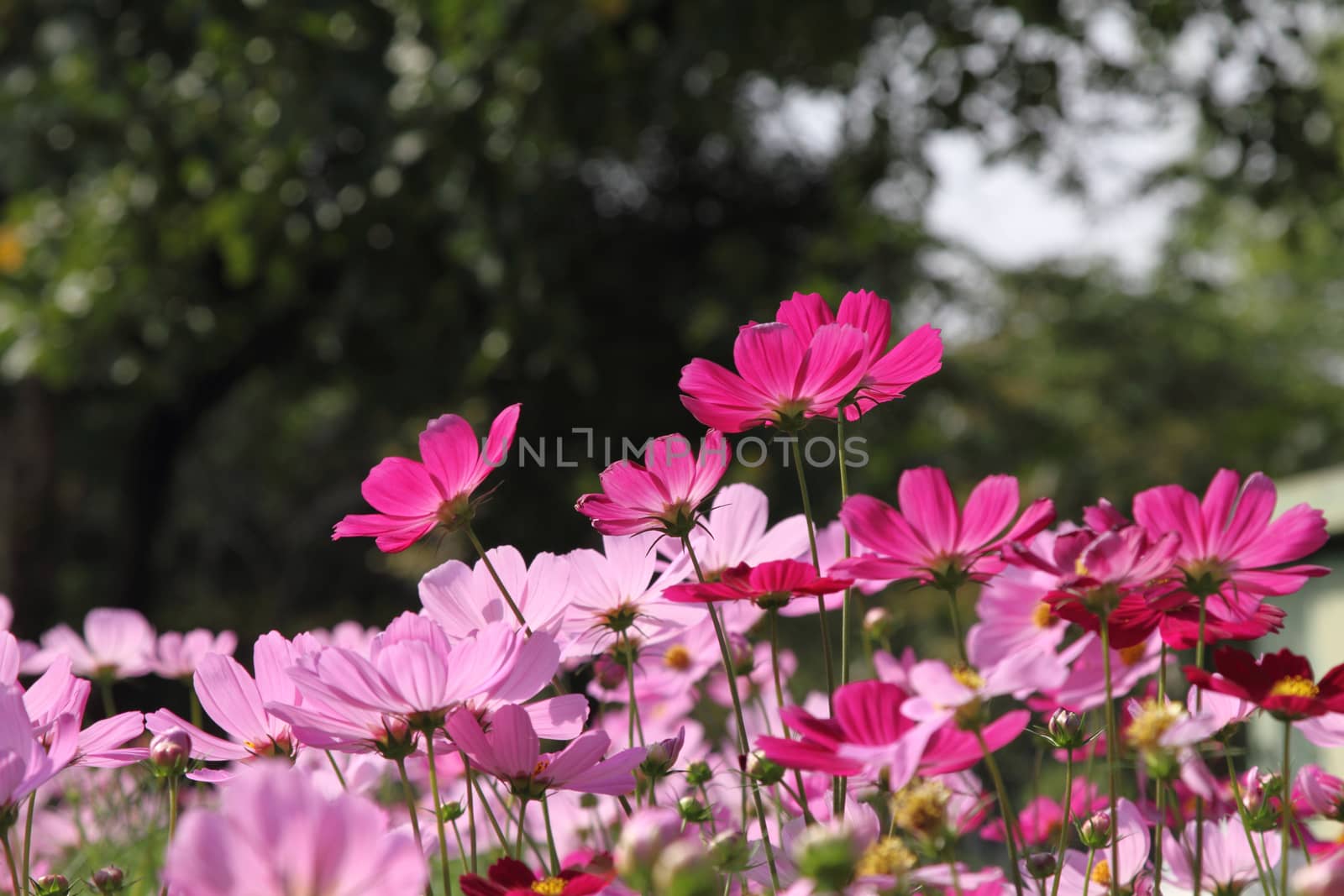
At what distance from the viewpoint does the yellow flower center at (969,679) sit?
452 millimetres

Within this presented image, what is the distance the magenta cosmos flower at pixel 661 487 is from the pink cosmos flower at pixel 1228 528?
0.61 feet

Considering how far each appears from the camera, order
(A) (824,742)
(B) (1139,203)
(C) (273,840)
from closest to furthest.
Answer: (C) (273,840), (A) (824,742), (B) (1139,203)

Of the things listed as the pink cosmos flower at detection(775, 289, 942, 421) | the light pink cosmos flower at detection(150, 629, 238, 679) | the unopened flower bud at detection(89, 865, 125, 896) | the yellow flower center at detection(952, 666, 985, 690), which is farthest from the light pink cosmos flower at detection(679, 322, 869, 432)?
the light pink cosmos flower at detection(150, 629, 238, 679)

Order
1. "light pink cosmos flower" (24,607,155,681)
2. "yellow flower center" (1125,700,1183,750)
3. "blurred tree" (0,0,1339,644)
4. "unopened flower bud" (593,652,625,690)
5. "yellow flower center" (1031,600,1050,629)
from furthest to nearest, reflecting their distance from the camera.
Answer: "blurred tree" (0,0,1339,644) < "light pink cosmos flower" (24,607,155,681) < "unopened flower bud" (593,652,625,690) < "yellow flower center" (1031,600,1050,629) < "yellow flower center" (1125,700,1183,750)

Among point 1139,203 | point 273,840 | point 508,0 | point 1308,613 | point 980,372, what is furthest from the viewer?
point 980,372

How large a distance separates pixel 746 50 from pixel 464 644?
325 cm

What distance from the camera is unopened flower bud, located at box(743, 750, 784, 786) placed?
54 cm

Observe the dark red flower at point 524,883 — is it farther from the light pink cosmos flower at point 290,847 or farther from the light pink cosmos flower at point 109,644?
the light pink cosmos flower at point 109,644

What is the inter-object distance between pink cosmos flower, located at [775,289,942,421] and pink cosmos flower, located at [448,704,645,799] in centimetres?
19

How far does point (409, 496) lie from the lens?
0.60 m

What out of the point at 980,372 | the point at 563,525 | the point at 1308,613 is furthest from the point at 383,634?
the point at 980,372

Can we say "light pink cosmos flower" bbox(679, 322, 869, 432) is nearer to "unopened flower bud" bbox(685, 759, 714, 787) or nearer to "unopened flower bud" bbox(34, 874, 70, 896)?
"unopened flower bud" bbox(685, 759, 714, 787)

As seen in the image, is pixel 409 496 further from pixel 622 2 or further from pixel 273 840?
pixel 622 2

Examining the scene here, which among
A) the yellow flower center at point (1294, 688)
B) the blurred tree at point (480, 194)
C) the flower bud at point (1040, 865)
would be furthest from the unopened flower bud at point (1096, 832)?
the blurred tree at point (480, 194)
